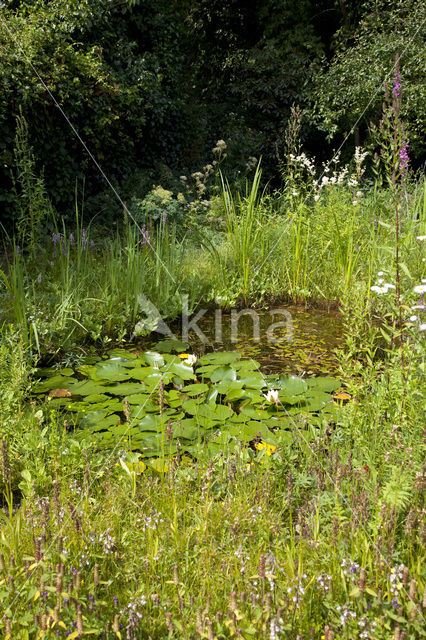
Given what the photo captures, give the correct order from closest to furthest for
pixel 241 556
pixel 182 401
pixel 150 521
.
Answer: pixel 241 556 < pixel 150 521 < pixel 182 401

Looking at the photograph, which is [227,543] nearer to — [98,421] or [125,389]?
[98,421]

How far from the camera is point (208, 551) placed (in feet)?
4.50

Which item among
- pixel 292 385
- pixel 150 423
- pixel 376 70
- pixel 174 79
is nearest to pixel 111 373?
pixel 150 423

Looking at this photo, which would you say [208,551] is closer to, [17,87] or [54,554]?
[54,554]

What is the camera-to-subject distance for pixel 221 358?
302 centimetres

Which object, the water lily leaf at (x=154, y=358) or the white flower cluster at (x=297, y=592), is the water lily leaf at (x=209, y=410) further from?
the white flower cluster at (x=297, y=592)

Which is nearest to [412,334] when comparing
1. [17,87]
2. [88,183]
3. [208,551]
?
[208,551]

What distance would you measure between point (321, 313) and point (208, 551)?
297 centimetres

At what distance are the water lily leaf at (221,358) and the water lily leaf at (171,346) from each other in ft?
0.85

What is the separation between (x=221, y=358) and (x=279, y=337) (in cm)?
67

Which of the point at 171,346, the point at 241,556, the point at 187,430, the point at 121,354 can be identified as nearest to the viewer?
the point at 241,556

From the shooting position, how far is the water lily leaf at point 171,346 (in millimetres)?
3285

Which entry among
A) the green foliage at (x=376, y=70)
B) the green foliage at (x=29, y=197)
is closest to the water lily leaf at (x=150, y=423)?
the green foliage at (x=29, y=197)

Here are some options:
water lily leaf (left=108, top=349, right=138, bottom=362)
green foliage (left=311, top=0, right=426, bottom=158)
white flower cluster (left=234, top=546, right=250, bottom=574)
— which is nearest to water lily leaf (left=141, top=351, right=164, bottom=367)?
water lily leaf (left=108, top=349, right=138, bottom=362)
